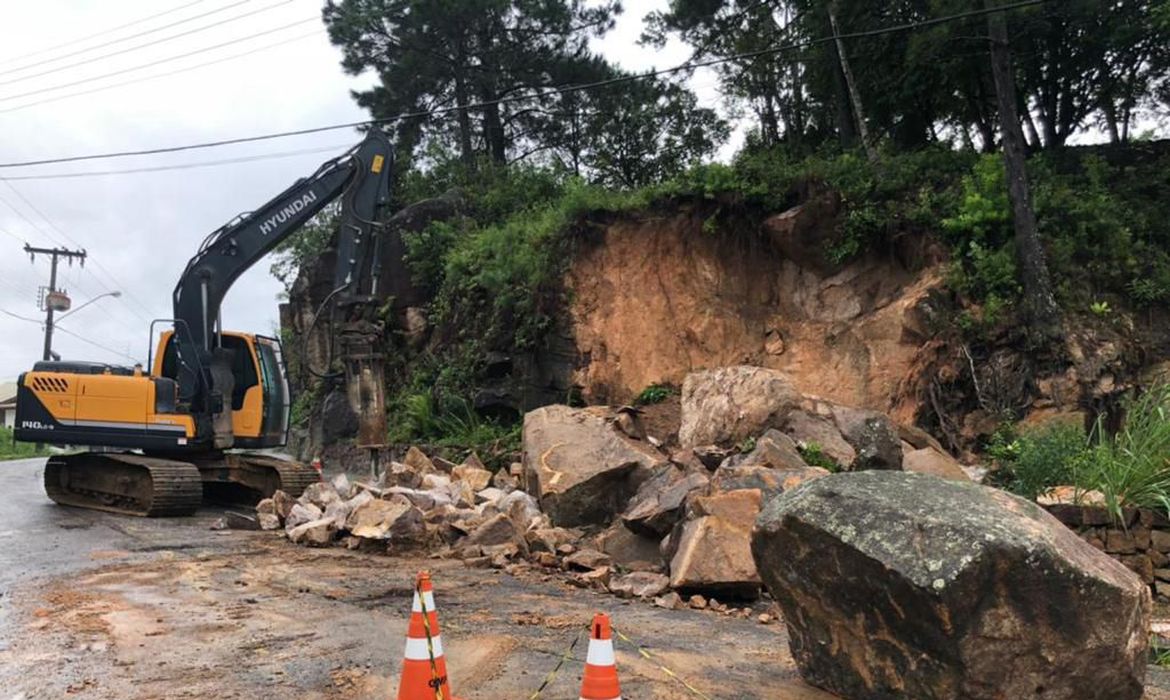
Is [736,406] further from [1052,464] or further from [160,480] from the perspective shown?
[160,480]

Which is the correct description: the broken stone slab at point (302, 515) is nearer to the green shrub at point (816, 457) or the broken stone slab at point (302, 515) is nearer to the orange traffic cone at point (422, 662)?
the green shrub at point (816, 457)

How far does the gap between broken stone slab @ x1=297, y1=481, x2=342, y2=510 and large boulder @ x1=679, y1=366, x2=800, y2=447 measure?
4.91 metres

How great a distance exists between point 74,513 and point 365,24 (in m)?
18.7

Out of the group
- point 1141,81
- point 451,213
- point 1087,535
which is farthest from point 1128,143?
point 451,213

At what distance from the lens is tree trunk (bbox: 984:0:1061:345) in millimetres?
13258

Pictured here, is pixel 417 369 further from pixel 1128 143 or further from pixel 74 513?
pixel 1128 143

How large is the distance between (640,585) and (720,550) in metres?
0.83

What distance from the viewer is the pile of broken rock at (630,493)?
7629 millimetres

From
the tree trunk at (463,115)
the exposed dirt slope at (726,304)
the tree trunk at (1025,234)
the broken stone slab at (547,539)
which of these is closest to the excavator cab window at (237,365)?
the broken stone slab at (547,539)

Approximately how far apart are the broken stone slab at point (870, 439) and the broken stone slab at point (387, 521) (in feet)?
16.9

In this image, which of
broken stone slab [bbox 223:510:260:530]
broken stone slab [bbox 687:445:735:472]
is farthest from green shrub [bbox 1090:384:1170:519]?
broken stone slab [bbox 223:510:260:530]

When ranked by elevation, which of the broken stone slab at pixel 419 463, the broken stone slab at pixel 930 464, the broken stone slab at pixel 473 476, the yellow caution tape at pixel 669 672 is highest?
the broken stone slab at pixel 930 464

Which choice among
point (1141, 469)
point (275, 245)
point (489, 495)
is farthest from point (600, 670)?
point (275, 245)

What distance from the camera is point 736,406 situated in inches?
458
